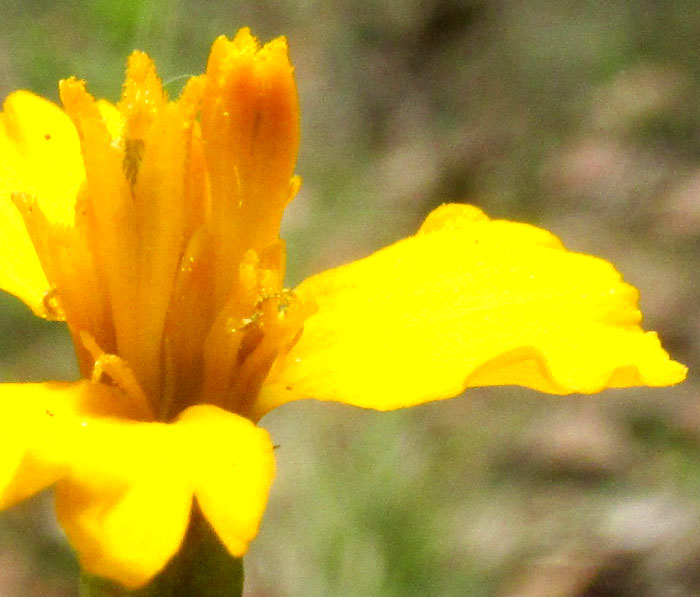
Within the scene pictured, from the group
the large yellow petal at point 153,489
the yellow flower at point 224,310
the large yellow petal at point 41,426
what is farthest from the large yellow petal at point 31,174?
the large yellow petal at point 153,489

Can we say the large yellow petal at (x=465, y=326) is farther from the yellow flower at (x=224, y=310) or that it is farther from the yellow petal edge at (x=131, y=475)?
the yellow petal edge at (x=131, y=475)

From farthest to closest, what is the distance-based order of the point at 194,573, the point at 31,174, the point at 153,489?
1. the point at 31,174
2. the point at 194,573
3. the point at 153,489

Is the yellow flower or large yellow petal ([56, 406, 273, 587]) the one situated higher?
the yellow flower

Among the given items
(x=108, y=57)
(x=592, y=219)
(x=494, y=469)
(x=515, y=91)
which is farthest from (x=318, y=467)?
(x=515, y=91)

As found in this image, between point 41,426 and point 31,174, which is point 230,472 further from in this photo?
point 31,174

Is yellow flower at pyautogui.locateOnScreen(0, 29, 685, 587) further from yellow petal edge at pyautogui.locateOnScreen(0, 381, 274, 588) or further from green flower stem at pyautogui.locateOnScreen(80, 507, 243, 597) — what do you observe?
green flower stem at pyautogui.locateOnScreen(80, 507, 243, 597)

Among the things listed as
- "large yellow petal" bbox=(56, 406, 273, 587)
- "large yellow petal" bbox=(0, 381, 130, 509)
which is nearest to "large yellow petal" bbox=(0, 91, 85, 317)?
"large yellow petal" bbox=(0, 381, 130, 509)

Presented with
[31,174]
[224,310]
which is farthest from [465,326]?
[31,174]
